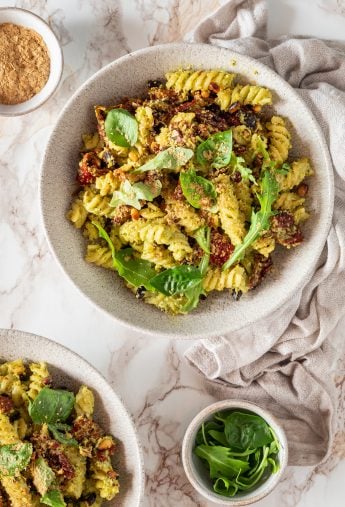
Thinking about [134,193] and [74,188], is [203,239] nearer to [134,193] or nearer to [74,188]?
[134,193]

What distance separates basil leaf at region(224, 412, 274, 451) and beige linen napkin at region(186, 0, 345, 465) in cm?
18

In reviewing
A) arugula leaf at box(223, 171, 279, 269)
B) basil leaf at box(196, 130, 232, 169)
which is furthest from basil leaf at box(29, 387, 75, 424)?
basil leaf at box(196, 130, 232, 169)

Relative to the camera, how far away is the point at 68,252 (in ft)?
10.1

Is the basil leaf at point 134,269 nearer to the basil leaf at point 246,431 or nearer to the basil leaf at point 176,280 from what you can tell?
the basil leaf at point 176,280

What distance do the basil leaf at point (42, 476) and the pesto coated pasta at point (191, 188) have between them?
22cm

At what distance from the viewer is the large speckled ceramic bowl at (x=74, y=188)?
9.93ft

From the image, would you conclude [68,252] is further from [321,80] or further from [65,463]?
[321,80]

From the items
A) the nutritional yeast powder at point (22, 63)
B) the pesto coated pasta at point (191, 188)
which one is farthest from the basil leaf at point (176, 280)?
the nutritional yeast powder at point (22, 63)

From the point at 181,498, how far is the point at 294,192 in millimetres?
1511

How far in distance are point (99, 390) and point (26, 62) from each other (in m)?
1.47

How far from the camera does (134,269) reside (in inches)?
120

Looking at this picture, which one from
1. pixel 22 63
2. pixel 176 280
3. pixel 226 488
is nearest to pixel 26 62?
pixel 22 63

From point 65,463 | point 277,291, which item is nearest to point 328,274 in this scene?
point 277,291

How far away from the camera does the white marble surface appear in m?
3.42
